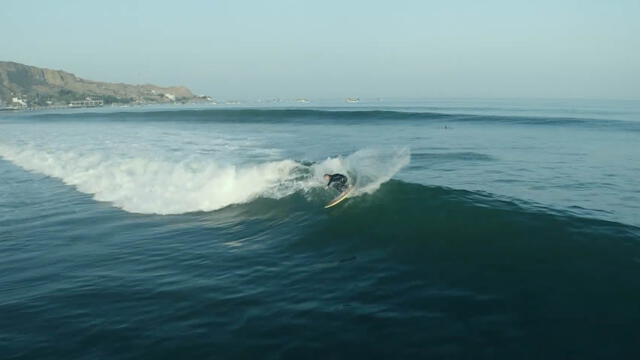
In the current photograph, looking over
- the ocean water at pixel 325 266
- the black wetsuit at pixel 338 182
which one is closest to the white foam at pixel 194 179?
the ocean water at pixel 325 266

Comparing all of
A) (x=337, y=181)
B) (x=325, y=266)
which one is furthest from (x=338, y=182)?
(x=325, y=266)

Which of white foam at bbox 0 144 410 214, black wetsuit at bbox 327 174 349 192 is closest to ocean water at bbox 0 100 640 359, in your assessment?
white foam at bbox 0 144 410 214

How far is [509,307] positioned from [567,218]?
19.6ft

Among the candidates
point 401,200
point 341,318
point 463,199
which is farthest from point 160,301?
point 463,199

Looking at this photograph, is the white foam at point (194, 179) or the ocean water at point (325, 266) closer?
the ocean water at point (325, 266)

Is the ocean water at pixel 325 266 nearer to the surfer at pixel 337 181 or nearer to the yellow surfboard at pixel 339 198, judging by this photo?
the yellow surfboard at pixel 339 198

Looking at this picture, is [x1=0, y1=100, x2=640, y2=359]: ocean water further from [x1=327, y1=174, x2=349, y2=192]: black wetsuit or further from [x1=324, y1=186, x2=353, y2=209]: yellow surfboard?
[x1=327, y1=174, x2=349, y2=192]: black wetsuit

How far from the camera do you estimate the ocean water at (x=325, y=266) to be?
724cm

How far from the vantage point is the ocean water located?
724cm

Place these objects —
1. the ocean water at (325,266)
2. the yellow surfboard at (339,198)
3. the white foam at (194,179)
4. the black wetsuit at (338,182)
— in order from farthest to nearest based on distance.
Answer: the white foam at (194,179) < the black wetsuit at (338,182) < the yellow surfboard at (339,198) < the ocean water at (325,266)

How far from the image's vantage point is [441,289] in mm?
8789

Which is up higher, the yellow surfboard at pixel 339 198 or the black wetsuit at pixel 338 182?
the black wetsuit at pixel 338 182

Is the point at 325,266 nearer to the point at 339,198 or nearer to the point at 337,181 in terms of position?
the point at 339,198

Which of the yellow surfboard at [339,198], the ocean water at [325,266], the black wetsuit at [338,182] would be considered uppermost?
the black wetsuit at [338,182]
